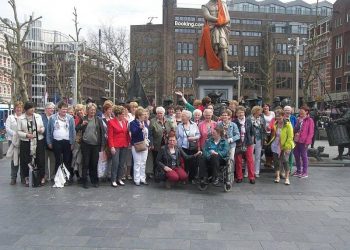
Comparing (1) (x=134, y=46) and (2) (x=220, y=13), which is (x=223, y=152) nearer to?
(2) (x=220, y=13)

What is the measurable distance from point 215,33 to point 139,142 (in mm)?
7478

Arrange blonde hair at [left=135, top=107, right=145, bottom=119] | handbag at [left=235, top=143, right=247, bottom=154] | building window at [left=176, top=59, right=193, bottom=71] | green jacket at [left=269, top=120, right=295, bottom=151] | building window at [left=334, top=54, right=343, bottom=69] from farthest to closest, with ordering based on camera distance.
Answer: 1. building window at [left=176, top=59, right=193, bottom=71]
2. building window at [left=334, top=54, right=343, bottom=69]
3. green jacket at [left=269, top=120, right=295, bottom=151]
4. handbag at [left=235, top=143, right=247, bottom=154]
5. blonde hair at [left=135, top=107, right=145, bottom=119]

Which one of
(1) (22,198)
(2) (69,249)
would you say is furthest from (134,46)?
(2) (69,249)

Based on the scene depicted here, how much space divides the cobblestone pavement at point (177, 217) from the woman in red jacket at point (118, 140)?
15.1 inches

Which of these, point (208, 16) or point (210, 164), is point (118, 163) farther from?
point (208, 16)

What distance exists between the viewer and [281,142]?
10.1 metres

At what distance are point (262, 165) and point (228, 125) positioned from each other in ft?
10.6

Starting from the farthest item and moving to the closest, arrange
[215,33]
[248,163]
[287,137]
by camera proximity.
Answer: [215,33], [248,163], [287,137]

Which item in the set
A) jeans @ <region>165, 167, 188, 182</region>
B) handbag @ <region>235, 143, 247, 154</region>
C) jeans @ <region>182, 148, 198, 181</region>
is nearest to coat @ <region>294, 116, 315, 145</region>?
handbag @ <region>235, 143, 247, 154</region>

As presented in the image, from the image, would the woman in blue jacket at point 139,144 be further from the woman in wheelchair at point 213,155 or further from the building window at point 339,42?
the building window at point 339,42

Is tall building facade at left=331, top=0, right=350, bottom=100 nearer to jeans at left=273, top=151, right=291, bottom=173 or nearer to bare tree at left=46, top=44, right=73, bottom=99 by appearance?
bare tree at left=46, top=44, right=73, bottom=99

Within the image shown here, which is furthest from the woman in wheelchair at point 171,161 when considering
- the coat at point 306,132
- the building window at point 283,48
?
the building window at point 283,48

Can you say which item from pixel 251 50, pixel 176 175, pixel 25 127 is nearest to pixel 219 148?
pixel 176 175

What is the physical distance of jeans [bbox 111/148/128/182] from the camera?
9648mm
